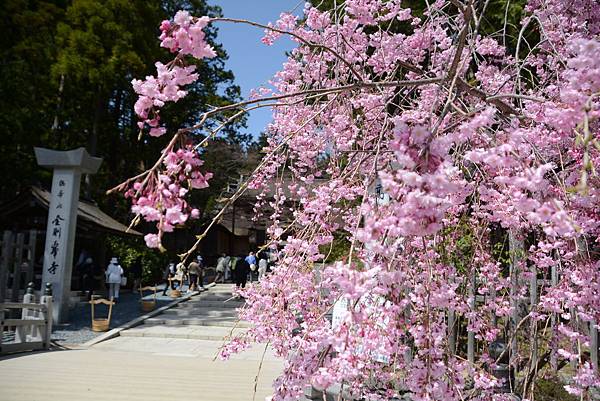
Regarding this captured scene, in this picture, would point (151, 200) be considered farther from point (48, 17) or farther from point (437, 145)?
point (48, 17)

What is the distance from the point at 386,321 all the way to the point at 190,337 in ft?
24.9

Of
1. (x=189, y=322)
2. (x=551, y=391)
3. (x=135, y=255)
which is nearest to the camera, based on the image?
(x=551, y=391)

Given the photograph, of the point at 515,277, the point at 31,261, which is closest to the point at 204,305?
the point at 31,261

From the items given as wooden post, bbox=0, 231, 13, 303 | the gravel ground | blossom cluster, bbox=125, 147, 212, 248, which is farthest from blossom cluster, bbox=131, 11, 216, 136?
the gravel ground

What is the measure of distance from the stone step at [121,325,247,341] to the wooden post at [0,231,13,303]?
2.49 metres

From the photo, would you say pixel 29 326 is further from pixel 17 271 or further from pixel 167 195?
pixel 167 195

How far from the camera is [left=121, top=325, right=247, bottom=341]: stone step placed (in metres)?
8.60

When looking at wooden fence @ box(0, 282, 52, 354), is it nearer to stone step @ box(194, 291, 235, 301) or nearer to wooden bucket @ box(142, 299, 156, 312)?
wooden bucket @ box(142, 299, 156, 312)

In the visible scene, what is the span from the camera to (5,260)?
23.3ft

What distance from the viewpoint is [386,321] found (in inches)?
73.6

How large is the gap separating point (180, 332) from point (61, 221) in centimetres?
350

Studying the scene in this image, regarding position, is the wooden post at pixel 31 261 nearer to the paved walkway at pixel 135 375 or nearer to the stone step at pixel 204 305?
the paved walkway at pixel 135 375

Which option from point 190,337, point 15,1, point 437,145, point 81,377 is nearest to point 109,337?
point 190,337

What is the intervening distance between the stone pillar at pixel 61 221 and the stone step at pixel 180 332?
1.63 m
